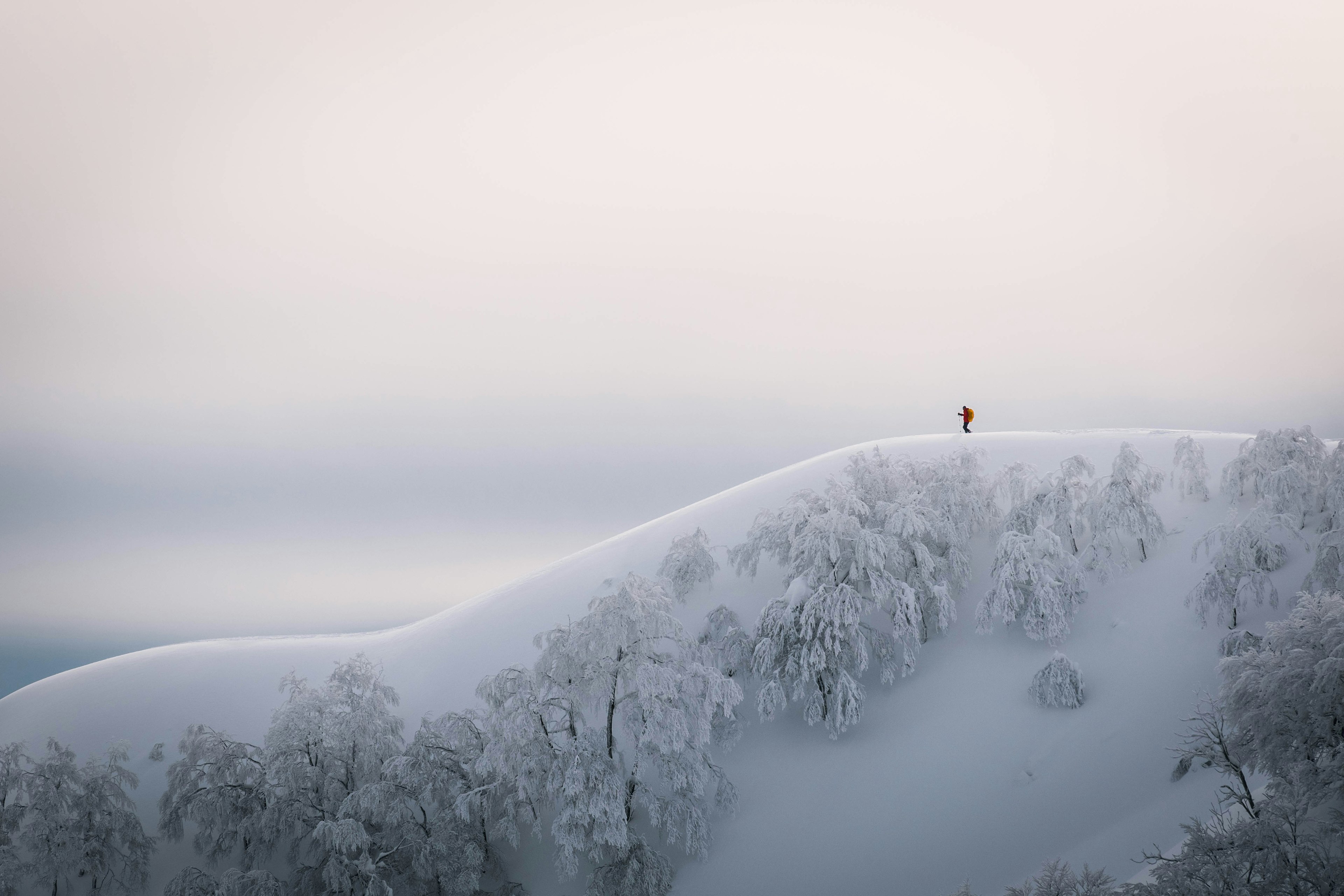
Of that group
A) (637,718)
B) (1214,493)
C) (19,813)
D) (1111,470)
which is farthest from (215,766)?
(1214,493)

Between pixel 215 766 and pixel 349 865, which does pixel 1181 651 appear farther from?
pixel 215 766

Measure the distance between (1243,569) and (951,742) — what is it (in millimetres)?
9067

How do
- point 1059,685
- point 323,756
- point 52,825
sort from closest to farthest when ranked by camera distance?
point 52,825, point 1059,685, point 323,756

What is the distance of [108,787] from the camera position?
21.5 m

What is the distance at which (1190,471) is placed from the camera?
26750 millimetres

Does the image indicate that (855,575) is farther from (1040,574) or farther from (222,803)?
(222,803)

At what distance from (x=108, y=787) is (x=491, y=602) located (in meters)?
15.3

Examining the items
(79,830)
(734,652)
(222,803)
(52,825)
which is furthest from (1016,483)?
(52,825)

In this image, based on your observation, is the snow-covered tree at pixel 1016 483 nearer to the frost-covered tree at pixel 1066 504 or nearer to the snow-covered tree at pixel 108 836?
the frost-covered tree at pixel 1066 504

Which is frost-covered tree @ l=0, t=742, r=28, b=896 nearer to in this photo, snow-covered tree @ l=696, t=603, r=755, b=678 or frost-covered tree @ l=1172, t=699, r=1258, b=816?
snow-covered tree @ l=696, t=603, r=755, b=678

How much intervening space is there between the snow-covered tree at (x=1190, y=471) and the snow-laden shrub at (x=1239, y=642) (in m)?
7.80

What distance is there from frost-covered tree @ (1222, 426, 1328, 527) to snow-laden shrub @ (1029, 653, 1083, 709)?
7413 mm

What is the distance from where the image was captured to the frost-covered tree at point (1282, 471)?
22.3 meters

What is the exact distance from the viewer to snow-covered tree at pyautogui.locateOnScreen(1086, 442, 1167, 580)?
23.9 meters
